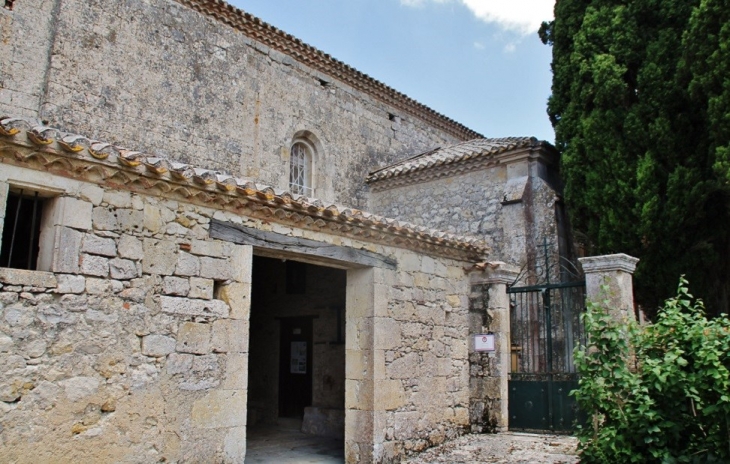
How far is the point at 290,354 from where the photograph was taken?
11.1 m

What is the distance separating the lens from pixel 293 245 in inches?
267

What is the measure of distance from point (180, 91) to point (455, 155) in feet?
18.5

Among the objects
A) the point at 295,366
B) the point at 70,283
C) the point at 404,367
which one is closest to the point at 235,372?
the point at 70,283

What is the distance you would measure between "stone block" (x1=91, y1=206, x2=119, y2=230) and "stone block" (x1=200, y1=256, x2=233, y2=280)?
93cm

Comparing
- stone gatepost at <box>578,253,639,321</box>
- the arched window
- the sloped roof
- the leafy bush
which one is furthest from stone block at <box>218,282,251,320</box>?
the sloped roof

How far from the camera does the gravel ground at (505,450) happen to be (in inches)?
284

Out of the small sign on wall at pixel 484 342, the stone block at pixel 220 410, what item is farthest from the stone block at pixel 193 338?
the small sign on wall at pixel 484 342

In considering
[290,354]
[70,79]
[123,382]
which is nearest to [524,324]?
[290,354]

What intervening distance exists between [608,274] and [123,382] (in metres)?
5.90

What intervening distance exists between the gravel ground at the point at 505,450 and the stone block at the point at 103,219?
4.56 metres

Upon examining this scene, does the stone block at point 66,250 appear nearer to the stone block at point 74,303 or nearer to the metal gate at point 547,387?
the stone block at point 74,303

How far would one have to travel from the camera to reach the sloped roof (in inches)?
475

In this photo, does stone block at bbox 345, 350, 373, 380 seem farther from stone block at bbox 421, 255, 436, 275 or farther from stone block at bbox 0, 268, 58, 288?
stone block at bbox 0, 268, 58, 288

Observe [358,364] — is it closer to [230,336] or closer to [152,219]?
[230,336]
